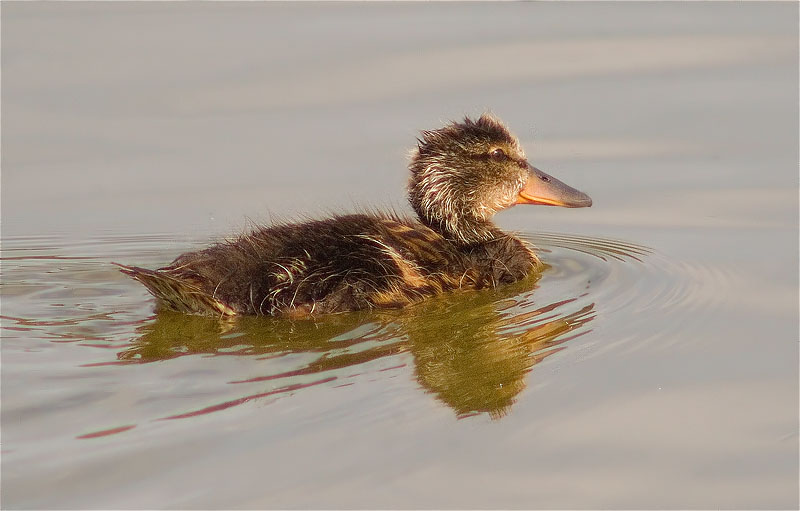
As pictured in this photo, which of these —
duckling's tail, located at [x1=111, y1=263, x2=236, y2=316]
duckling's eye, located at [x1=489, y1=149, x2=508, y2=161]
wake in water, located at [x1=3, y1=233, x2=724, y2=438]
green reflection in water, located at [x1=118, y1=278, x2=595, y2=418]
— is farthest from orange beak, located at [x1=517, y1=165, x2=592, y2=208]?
duckling's tail, located at [x1=111, y1=263, x2=236, y2=316]

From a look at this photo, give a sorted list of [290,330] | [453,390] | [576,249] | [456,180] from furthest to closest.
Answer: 1. [576,249]
2. [456,180]
3. [290,330]
4. [453,390]

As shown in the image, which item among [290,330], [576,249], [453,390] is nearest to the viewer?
[453,390]

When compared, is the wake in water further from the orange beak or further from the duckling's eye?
the duckling's eye

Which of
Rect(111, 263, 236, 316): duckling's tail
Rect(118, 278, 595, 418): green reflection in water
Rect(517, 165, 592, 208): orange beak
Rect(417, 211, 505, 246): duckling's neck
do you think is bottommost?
Rect(118, 278, 595, 418): green reflection in water

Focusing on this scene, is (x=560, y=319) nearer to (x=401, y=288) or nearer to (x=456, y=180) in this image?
(x=401, y=288)

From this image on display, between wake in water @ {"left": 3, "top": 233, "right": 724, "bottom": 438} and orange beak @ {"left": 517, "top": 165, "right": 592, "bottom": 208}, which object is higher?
orange beak @ {"left": 517, "top": 165, "right": 592, "bottom": 208}

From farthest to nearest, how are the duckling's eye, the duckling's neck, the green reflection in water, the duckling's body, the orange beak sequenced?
the orange beak → the duckling's eye → the duckling's neck → the duckling's body → the green reflection in water

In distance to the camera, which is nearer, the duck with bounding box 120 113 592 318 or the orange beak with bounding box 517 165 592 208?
the duck with bounding box 120 113 592 318

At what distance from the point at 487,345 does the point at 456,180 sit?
1486mm

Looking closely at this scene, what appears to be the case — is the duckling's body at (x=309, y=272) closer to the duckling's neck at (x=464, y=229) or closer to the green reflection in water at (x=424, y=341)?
the green reflection in water at (x=424, y=341)

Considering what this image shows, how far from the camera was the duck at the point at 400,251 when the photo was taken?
19.1 ft

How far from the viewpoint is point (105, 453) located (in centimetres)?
412

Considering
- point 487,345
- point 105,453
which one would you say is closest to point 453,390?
point 487,345

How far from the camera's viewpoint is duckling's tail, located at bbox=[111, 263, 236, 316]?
5699 millimetres
